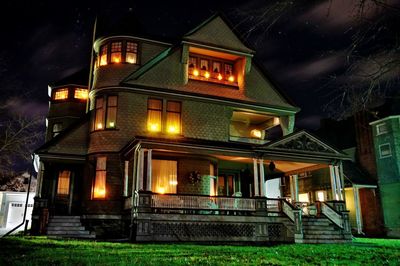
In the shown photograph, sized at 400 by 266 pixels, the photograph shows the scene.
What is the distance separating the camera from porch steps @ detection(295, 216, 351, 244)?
55.6 ft

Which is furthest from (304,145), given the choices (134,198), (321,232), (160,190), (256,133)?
(134,198)

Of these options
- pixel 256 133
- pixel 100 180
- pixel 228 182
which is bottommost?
pixel 100 180

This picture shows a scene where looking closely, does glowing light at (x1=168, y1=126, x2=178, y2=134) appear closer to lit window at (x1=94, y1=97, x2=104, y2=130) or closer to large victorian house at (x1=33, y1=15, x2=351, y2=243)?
large victorian house at (x1=33, y1=15, x2=351, y2=243)

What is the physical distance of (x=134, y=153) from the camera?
1745 cm

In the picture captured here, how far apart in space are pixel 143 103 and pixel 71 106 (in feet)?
25.9

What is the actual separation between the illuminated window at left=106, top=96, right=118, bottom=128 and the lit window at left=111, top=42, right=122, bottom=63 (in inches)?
94.1

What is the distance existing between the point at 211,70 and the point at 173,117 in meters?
4.04

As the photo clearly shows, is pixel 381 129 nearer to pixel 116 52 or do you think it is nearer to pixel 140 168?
pixel 140 168

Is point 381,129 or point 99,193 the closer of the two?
point 99,193

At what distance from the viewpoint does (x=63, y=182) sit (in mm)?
21422

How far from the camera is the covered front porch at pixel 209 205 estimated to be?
15.5m

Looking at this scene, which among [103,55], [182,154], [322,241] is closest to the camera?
[322,241]

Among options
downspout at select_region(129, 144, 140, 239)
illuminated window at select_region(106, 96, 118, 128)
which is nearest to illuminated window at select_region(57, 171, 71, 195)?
illuminated window at select_region(106, 96, 118, 128)

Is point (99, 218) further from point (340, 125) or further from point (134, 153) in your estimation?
point (340, 125)
